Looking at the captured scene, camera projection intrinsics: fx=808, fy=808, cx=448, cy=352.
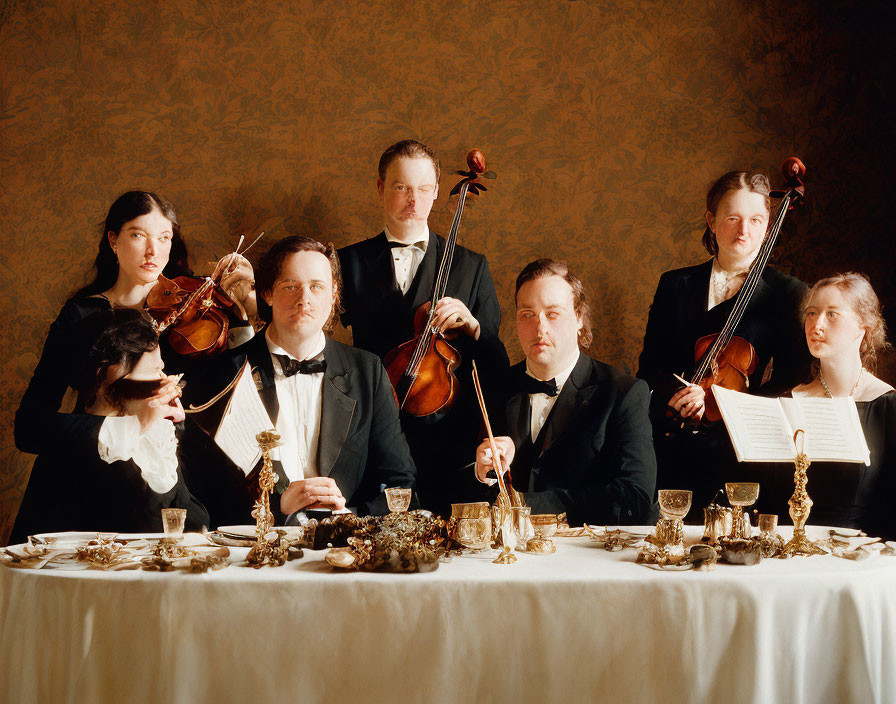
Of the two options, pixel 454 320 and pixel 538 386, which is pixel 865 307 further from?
pixel 454 320

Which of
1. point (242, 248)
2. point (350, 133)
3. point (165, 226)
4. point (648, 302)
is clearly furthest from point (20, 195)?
point (648, 302)

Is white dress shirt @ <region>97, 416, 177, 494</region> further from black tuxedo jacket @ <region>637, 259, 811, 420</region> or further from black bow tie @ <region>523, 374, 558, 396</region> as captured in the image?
black tuxedo jacket @ <region>637, 259, 811, 420</region>

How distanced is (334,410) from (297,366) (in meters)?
0.27

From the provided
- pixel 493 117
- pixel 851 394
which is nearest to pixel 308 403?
pixel 493 117

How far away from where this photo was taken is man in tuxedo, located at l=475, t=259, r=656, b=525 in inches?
148

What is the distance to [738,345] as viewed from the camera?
4.13 meters

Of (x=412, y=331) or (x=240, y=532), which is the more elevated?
(x=412, y=331)

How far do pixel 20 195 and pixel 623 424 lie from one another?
11.0 ft

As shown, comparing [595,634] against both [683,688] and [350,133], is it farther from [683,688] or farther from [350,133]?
[350,133]

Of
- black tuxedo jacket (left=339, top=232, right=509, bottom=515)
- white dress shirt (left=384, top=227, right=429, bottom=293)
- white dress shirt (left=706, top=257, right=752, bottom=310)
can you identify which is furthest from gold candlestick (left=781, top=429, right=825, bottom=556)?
white dress shirt (left=384, top=227, right=429, bottom=293)

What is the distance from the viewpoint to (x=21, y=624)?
2393 millimetres

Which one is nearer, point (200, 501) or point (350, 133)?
point (200, 501)

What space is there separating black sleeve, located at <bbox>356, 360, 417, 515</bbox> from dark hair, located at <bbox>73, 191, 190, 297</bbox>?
118cm

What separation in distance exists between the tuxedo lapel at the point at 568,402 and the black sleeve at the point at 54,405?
2127mm
